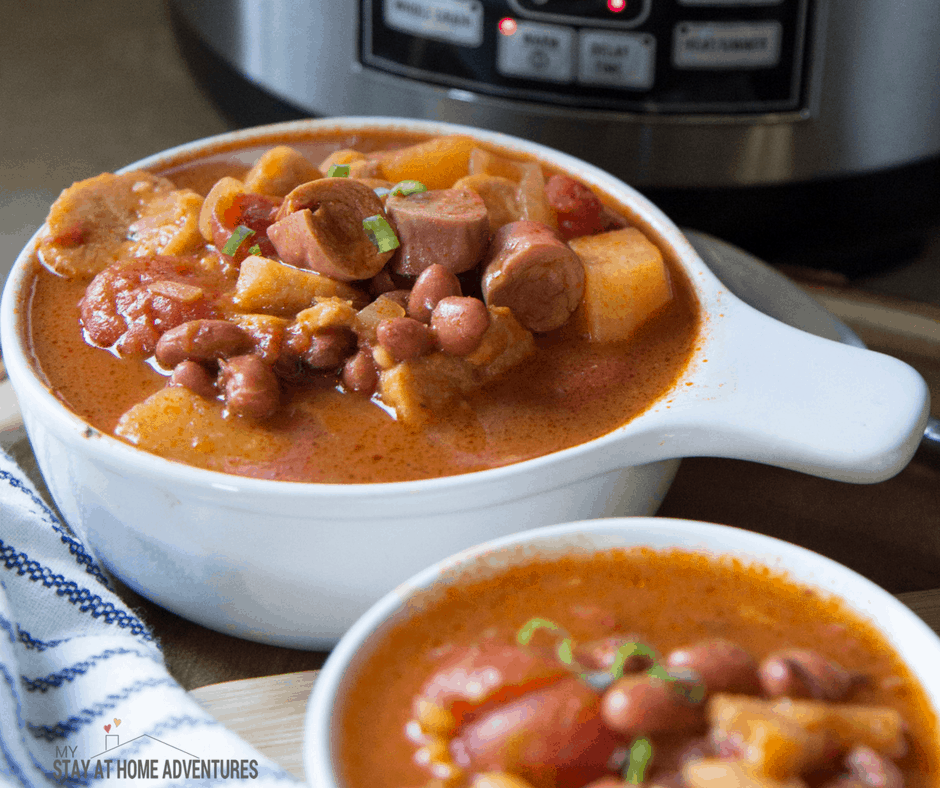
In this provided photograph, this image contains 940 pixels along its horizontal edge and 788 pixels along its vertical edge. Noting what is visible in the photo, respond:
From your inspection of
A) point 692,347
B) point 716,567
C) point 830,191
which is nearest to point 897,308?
point 830,191

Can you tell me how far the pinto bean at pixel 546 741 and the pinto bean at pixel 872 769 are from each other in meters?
Answer: 0.16

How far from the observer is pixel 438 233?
A: 4.34 feet

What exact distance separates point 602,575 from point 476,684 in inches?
7.3

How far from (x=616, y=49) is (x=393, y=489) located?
930mm

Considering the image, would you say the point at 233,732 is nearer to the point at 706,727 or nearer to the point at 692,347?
the point at 706,727

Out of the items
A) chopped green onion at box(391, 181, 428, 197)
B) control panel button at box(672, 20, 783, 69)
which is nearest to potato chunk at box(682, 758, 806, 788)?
chopped green onion at box(391, 181, 428, 197)

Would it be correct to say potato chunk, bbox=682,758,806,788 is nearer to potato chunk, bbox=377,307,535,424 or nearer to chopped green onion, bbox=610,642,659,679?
chopped green onion, bbox=610,642,659,679

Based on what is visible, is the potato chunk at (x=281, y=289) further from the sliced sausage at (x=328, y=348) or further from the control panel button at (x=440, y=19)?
the control panel button at (x=440, y=19)

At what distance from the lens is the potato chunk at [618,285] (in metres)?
1.40

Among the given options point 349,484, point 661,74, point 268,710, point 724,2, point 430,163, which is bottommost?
point 268,710

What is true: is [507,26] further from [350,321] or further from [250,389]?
[250,389]

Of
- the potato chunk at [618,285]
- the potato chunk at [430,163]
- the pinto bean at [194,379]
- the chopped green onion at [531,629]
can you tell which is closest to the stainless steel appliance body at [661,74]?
the potato chunk at [430,163]

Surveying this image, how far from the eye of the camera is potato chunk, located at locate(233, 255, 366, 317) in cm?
134
